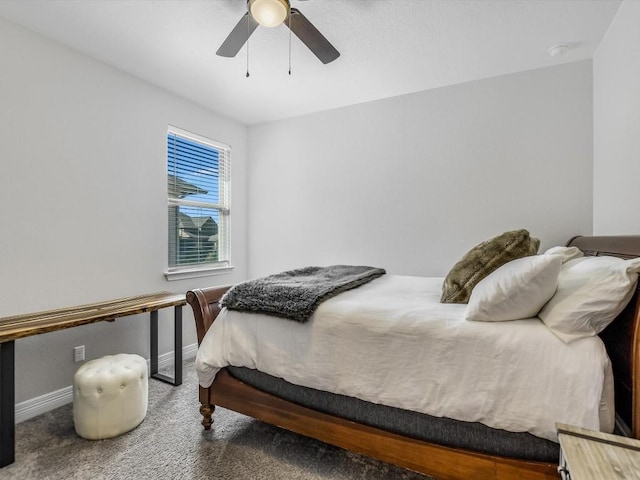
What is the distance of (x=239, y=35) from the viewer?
1.80 metres

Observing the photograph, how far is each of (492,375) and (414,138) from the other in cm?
246

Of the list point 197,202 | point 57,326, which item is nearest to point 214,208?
point 197,202

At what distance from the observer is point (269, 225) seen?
3.87 m

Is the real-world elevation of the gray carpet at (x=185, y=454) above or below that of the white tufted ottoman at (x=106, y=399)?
below

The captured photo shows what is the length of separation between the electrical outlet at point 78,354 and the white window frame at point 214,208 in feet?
2.72

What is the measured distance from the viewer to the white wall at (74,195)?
2.03 m

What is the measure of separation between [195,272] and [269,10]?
2424 mm

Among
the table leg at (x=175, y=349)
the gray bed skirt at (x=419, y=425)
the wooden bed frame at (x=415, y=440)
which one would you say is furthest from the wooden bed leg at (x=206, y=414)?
the table leg at (x=175, y=349)

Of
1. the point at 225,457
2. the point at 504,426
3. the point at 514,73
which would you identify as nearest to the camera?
the point at 504,426

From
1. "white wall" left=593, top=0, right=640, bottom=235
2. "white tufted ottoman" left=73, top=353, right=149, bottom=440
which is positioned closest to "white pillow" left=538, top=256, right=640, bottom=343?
"white wall" left=593, top=0, right=640, bottom=235

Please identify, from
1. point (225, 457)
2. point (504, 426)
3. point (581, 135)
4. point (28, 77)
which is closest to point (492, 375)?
point (504, 426)

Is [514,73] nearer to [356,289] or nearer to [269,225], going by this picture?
[356,289]

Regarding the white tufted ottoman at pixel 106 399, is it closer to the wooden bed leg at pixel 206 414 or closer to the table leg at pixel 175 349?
the wooden bed leg at pixel 206 414

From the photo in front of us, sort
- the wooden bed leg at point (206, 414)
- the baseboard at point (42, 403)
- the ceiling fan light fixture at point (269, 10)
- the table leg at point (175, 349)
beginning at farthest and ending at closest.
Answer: the table leg at point (175, 349), the baseboard at point (42, 403), the wooden bed leg at point (206, 414), the ceiling fan light fixture at point (269, 10)
